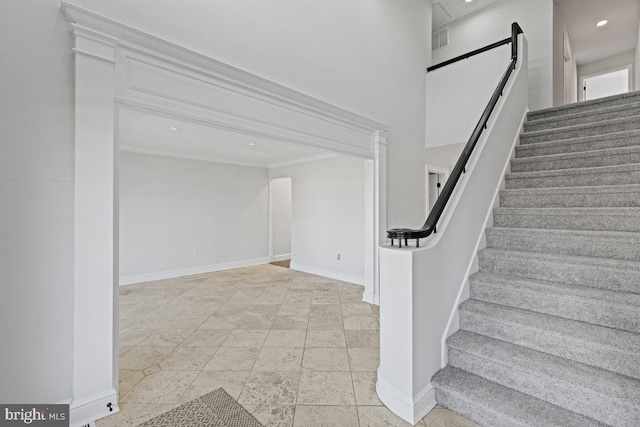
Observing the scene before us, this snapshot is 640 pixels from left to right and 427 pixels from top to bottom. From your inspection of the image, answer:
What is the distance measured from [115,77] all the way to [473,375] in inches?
118

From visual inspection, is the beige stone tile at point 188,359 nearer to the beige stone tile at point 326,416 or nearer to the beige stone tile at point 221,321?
the beige stone tile at point 221,321

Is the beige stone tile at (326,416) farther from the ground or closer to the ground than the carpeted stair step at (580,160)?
closer to the ground

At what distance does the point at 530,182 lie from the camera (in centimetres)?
268

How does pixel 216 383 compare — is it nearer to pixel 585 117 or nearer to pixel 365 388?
pixel 365 388

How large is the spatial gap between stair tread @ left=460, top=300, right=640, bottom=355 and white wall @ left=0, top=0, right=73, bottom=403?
8.60ft

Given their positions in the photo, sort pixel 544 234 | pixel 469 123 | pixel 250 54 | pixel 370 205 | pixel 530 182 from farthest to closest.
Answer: pixel 469 123 → pixel 370 205 → pixel 530 182 → pixel 250 54 → pixel 544 234

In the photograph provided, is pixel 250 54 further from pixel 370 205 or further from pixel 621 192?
pixel 621 192

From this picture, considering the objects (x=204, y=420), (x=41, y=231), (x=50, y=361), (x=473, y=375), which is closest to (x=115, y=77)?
(x=41, y=231)

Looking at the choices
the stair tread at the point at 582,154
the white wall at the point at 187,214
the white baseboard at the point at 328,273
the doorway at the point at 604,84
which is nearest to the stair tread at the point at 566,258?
the stair tread at the point at 582,154

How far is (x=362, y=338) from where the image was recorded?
2.75 m

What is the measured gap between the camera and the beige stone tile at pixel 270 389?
1.84 metres

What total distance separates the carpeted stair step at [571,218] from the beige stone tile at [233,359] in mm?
2502

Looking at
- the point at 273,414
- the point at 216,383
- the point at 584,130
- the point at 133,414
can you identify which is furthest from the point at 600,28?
the point at 133,414

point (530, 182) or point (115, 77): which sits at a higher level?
point (115, 77)
